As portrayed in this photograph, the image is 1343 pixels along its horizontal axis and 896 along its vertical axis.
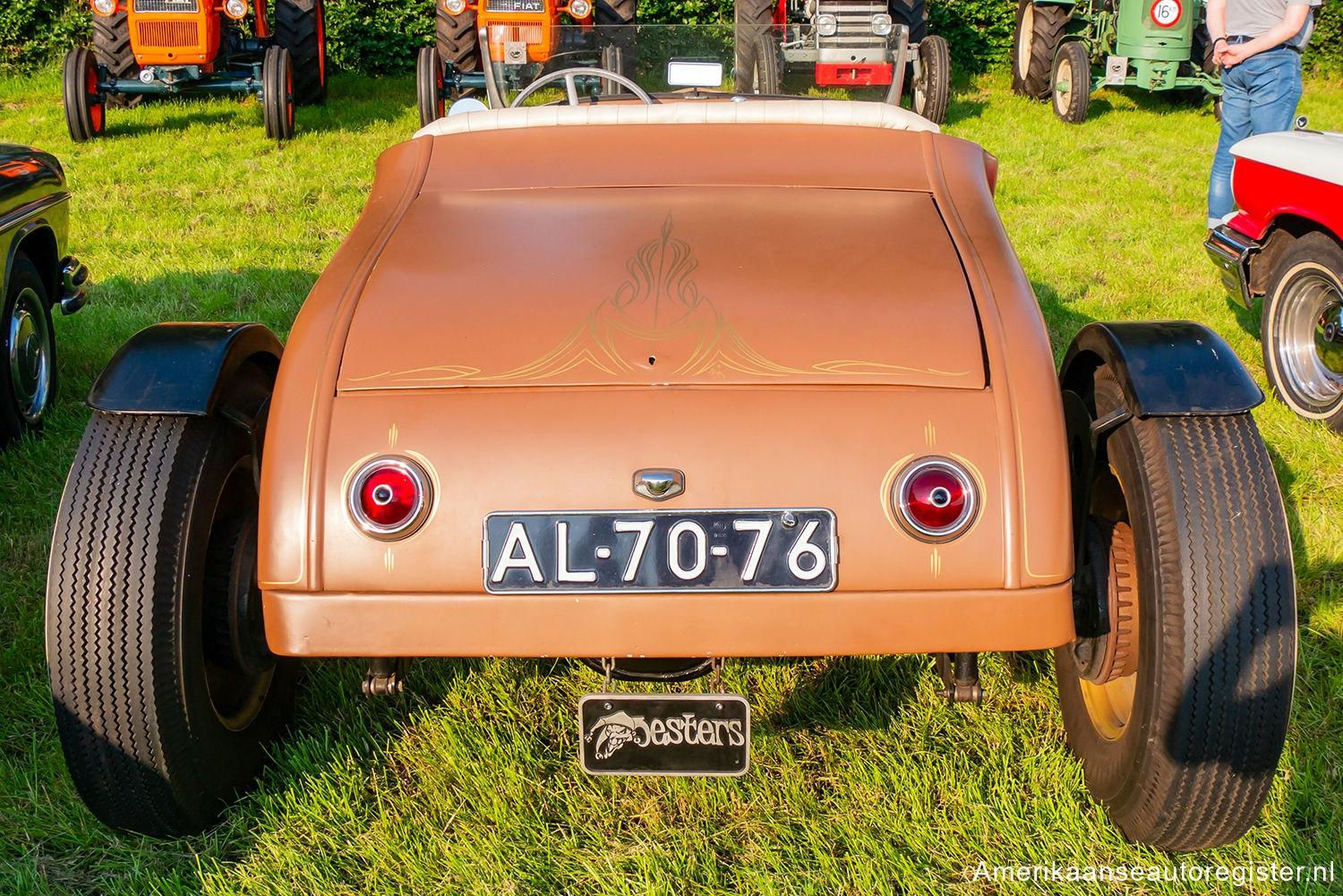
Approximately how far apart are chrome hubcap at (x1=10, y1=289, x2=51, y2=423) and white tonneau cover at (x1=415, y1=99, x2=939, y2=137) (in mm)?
2147

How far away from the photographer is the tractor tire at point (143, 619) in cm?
221

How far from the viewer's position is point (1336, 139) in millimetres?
4613

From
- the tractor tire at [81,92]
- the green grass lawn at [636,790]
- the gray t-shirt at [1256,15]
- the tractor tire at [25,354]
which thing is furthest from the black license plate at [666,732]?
the tractor tire at [81,92]

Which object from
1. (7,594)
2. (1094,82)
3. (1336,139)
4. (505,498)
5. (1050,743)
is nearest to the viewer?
(505,498)

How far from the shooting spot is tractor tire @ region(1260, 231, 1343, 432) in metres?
4.41

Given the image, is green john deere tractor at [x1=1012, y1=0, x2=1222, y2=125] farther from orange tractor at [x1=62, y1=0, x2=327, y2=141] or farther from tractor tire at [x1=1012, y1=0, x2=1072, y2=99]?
orange tractor at [x1=62, y1=0, x2=327, y2=141]

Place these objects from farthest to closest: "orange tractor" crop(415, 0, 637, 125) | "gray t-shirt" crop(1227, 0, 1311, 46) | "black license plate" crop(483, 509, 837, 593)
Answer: "orange tractor" crop(415, 0, 637, 125) → "gray t-shirt" crop(1227, 0, 1311, 46) → "black license plate" crop(483, 509, 837, 593)

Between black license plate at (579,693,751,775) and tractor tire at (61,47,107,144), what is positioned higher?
tractor tire at (61,47,107,144)

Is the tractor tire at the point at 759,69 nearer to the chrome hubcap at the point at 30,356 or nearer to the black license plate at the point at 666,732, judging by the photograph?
the chrome hubcap at the point at 30,356

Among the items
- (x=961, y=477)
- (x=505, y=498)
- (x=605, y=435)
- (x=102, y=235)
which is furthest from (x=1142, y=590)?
(x=102, y=235)

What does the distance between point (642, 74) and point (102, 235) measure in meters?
4.38

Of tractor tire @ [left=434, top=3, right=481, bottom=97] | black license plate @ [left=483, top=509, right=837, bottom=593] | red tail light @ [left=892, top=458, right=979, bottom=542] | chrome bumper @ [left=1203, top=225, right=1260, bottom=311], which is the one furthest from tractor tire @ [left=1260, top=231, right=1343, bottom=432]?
tractor tire @ [left=434, top=3, right=481, bottom=97]

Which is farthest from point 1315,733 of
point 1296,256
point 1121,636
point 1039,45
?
point 1039,45

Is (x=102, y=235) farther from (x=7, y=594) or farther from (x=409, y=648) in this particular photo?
(x=409, y=648)
